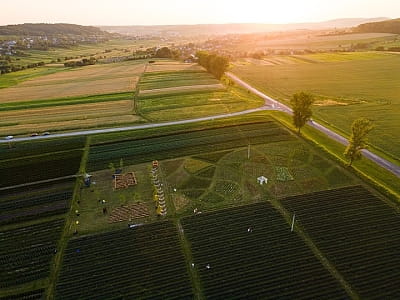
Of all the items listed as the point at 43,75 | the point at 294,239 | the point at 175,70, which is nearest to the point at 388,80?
the point at 175,70

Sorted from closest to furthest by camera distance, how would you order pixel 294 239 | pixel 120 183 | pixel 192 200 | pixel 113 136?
pixel 294 239, pixel 192 200, pixel 120 183, pixel 113 136

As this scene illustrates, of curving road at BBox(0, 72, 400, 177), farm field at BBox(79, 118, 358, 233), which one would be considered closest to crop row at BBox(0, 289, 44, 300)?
farm field at BBox(79, 118, 358, 233)

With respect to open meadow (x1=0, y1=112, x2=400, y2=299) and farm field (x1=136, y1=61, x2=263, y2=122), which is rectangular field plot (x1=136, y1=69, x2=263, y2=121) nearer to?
farm field (x1=136, y1=61, x2=263, y2=122)

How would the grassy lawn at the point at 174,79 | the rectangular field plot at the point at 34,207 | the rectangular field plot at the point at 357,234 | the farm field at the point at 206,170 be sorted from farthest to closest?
the grassy lawn at the point at 174,79
the farm field at the point at 206,170
the rectangular field plot at the point at 34,207
the rectangular field plot at the point at 357,234

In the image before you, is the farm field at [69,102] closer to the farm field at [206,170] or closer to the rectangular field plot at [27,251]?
the farm field at [206,170]

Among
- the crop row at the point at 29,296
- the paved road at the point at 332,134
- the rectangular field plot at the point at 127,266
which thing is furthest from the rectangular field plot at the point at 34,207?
the paved road at the point at 332,134

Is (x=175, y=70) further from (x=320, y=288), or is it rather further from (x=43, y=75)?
(x=320, y=288)
